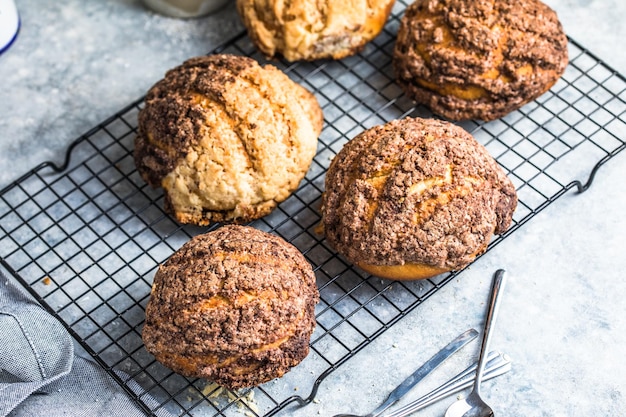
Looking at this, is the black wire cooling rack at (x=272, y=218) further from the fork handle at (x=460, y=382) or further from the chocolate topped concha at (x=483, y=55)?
the fork handle at (x=460, y=382)

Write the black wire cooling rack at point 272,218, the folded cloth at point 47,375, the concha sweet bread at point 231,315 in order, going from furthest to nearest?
the black wire cooling rack at point 272,218 → the folded cloth at point 47,375 → the concha sweet bread at point 231,315

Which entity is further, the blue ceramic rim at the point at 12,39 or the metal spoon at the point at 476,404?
the blue ceramic rim at the point at 12,39

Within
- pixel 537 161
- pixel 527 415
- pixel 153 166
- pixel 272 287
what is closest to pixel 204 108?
pixel 153 166

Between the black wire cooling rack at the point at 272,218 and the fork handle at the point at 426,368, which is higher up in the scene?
the black wire cooling rack at the point at 272,218

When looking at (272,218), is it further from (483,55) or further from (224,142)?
(483,55)

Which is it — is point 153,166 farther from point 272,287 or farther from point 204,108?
point 272,287

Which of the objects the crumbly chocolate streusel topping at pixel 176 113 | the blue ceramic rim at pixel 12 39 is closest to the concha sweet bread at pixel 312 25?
the crumbly chocolate streusel topping at pixel 176 113
